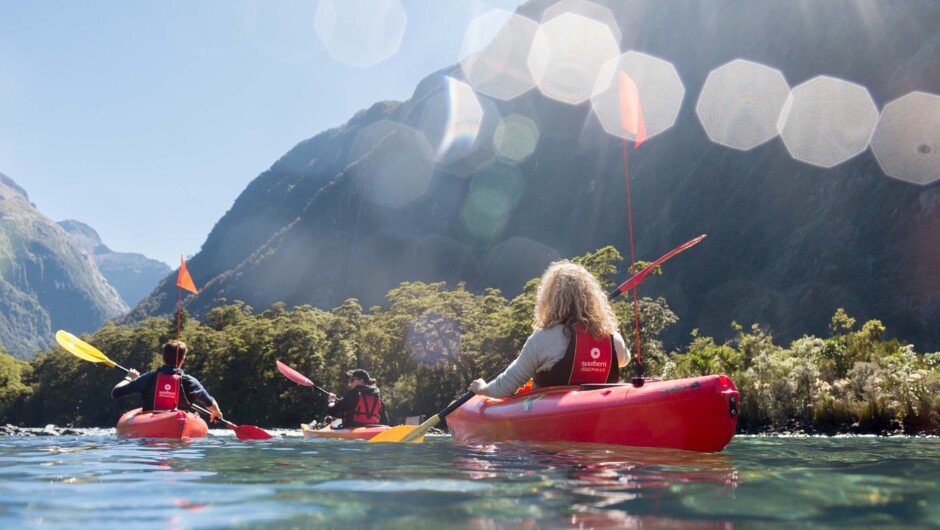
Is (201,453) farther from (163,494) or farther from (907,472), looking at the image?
(907,472)

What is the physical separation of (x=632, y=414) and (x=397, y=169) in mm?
146366

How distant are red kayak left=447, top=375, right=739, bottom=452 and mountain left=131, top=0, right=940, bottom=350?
822cm

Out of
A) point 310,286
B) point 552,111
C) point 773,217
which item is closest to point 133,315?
point 310,286

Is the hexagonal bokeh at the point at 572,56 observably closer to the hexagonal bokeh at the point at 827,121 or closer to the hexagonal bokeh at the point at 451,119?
the hexagonal bokeh at the point at 451,119

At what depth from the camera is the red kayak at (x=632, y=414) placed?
543cm

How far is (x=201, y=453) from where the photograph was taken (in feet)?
21.5

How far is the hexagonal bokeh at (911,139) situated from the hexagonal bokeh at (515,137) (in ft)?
215

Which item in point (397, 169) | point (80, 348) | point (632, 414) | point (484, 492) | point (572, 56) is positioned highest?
point (572, 56)

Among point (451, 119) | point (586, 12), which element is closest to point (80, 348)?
point (586, 12)

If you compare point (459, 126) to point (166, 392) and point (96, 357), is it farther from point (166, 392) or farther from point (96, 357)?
point (166, 392)

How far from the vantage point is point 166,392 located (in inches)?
422

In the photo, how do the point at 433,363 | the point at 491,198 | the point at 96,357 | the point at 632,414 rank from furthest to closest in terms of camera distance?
the point at 491,198 < the point at 433,363 < the point at 96,357 < the point at 632,414

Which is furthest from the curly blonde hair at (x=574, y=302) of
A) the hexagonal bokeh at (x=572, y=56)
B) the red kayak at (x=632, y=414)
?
the hexagonal bokeh at (x=572, y=56)

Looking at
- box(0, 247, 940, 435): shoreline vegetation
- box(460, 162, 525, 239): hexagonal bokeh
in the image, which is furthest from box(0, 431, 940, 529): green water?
box(460, 162, 525, 239): hexagonal bokeh
